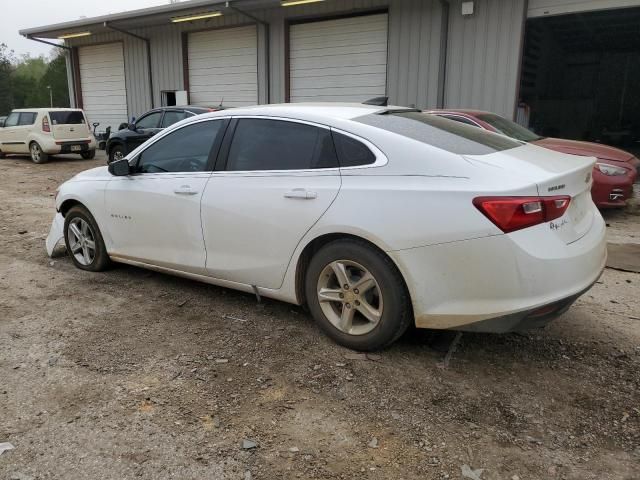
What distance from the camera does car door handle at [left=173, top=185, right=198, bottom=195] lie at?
404 cm

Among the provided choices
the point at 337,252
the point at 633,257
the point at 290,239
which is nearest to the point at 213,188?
the point at 290,239

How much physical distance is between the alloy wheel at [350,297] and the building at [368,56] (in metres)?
9.78

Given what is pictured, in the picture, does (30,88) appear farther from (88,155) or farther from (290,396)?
(290,396)

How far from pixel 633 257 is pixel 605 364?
9.86 feet

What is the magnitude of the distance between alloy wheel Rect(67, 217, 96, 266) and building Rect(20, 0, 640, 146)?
9.56 m

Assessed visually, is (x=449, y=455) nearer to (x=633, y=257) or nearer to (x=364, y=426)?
(x=364, y=426)

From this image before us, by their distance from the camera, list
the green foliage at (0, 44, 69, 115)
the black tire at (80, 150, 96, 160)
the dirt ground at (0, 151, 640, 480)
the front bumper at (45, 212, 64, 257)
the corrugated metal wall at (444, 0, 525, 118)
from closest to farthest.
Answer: the dirt ground at (0, 151, 640, 480)
the front bumper at (45, 212, 64, 257)
the corrugated metal wall at (444, 0, 525, 118)
the black tire at (80, 150, 96, 160)
the green foliage at (0, 44, 69, 115)

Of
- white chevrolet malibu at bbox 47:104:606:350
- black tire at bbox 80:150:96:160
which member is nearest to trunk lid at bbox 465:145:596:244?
white chevrolet malibu at bbox 47:104:606:350

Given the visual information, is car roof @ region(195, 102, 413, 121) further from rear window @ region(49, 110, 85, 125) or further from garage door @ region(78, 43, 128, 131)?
garage door @ region(78, 43, 128, 131)

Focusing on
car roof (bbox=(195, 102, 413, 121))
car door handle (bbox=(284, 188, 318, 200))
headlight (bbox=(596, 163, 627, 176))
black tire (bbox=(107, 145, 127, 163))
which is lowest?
black tire (bbox=(107, 145, 127, 163))

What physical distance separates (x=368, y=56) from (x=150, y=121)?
5726mm

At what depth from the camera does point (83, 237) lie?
512 cm

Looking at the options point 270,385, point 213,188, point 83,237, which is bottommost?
point 270,385

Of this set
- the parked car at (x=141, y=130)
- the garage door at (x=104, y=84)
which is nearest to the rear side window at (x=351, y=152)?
the parked car at (x=141, y=130)
